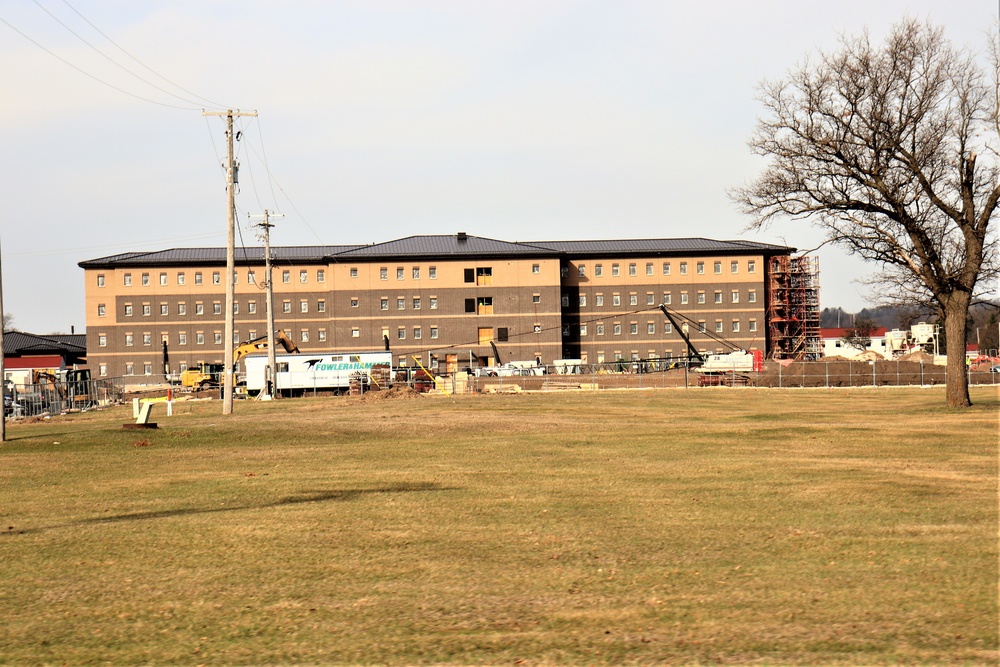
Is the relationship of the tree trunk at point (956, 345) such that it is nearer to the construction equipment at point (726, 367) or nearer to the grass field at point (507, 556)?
the grass field at point (507, 556)

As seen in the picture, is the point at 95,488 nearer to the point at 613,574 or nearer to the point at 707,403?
the point at 613,574

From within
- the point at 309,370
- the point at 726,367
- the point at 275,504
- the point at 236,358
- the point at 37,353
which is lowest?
the point at 275,504

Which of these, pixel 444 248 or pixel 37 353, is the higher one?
pixel 444 248

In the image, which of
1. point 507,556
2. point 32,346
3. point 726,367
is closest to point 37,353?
point 32,346

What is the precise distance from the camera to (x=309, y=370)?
8350 cm

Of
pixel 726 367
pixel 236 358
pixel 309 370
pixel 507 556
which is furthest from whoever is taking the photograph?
pixel 236 358

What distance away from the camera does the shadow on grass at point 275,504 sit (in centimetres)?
1435

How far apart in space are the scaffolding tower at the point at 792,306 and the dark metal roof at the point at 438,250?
2370 mm

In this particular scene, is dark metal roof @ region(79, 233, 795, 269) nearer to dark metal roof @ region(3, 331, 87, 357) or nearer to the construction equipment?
the construction equipment

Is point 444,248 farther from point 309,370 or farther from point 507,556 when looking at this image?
point 507,556

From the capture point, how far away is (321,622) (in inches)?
339

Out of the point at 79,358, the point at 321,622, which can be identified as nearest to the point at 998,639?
the point at 321,622

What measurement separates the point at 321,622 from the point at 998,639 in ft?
17.6

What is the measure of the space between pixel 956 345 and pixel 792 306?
80.4 m
